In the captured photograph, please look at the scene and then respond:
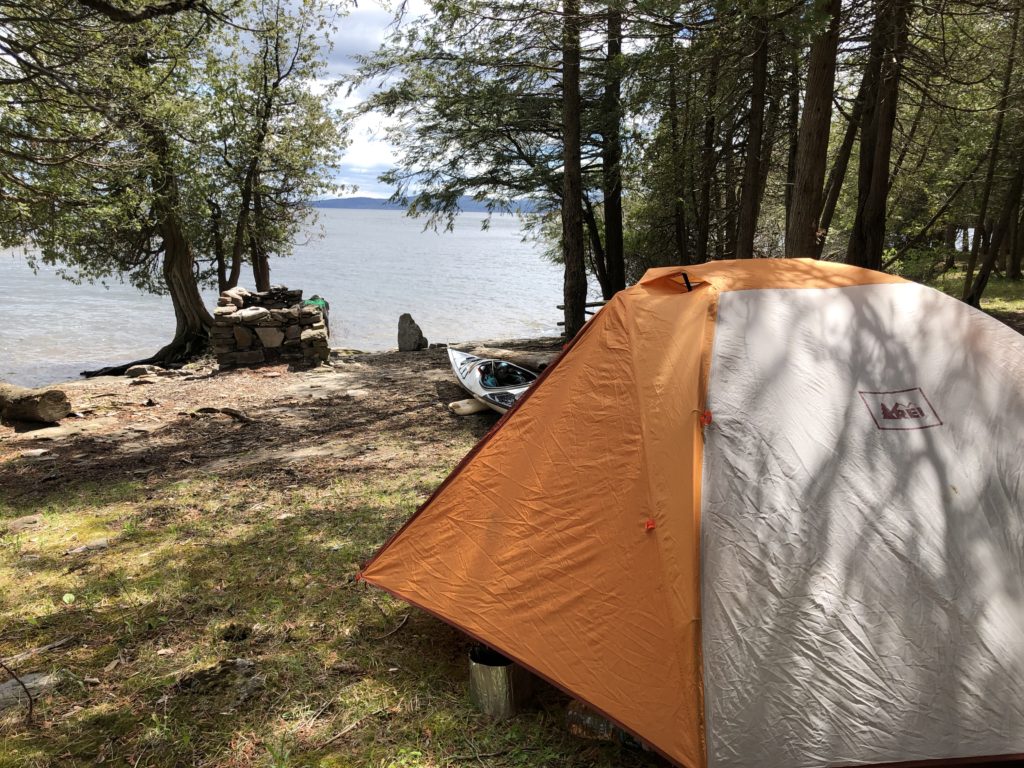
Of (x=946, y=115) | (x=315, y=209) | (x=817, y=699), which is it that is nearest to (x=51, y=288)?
(x=315, y=209)

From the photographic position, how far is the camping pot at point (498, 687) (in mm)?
2971

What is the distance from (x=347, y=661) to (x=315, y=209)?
1843 cm

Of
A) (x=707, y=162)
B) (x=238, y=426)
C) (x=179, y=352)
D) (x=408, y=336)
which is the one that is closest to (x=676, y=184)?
(x=707, y=162)

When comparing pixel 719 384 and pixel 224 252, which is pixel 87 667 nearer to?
pixel 719 384

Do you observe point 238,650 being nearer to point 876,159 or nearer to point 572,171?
point 572,171

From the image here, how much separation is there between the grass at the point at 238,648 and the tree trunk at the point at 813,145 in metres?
4.57

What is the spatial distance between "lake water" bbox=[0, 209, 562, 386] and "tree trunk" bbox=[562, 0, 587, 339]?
9.86 metres

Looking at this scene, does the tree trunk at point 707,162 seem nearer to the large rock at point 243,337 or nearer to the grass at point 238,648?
the grass at point 238,648

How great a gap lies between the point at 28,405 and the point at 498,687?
7.98m

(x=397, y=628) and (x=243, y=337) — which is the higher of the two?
(x=243, y=337)

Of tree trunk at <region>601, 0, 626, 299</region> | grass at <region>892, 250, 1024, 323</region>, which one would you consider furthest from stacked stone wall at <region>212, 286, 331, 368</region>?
grass at <region>892, 250, 1024, 323</region>

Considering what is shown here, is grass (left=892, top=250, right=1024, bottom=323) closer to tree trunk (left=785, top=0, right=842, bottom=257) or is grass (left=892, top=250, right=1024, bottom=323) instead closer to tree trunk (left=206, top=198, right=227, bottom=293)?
tree trunk (left=785, top=0, right=842, bottom=257)

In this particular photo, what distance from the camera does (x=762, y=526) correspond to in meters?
2.67

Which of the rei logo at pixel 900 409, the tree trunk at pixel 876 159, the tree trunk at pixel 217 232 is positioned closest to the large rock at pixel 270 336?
the tree trunk at pixel 217 232
